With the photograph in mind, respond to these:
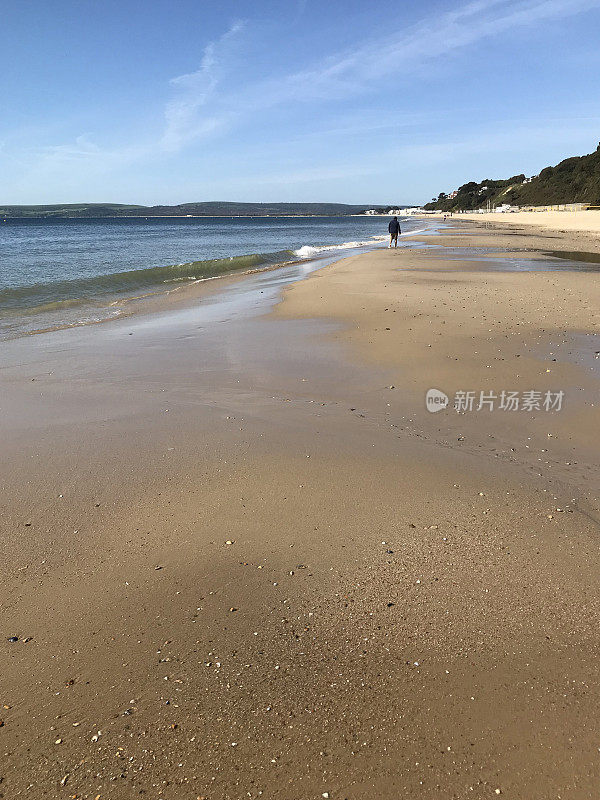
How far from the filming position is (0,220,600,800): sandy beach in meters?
2.24

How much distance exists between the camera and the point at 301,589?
10.7 ft

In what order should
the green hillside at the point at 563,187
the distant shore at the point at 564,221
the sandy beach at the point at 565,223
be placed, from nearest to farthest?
the sandy beach at the point at 565,223
the distant shore at the point at 564,221
the green hillside at the point at 563,187

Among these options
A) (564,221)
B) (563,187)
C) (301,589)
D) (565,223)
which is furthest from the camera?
(563,187)

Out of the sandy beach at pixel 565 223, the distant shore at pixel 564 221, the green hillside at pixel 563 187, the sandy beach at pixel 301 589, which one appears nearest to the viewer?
the sandy beach at pixel 301 589

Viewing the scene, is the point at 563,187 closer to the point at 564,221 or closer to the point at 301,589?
the point at 564,221

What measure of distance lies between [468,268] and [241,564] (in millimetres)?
19259

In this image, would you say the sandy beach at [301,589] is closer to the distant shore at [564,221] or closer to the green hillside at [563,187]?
the distant shore at [564,221]

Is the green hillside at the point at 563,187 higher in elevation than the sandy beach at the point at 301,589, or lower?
higher

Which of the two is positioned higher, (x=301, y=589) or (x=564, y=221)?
(x=564, y=221)

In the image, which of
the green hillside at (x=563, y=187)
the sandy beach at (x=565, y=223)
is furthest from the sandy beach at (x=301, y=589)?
the green hillside at (x=563, y=187)

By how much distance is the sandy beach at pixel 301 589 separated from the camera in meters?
2.24

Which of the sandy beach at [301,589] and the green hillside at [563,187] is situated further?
the green hillside at [563,187]

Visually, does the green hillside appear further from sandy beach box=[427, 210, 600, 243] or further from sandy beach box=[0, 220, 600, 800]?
sandy beach box=[0, 220, 600, 800]

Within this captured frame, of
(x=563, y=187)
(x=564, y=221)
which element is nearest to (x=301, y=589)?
(x=564, y=221)
